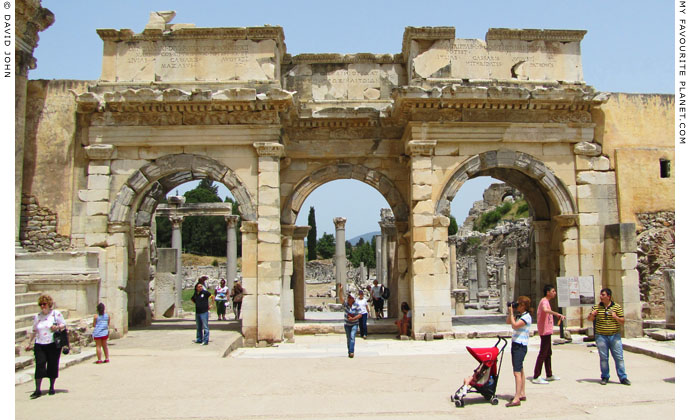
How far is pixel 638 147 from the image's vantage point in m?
14.6

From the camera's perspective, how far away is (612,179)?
14.4 m

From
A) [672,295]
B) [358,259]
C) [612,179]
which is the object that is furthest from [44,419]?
[358,259]

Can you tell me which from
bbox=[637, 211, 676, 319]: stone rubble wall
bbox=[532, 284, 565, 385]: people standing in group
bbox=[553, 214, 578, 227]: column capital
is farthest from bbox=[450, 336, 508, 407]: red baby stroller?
bbox=[637, 211, 676, 319]: stone rubble wall

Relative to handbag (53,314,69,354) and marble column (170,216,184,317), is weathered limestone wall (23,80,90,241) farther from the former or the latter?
marble column (170,216,184,317)

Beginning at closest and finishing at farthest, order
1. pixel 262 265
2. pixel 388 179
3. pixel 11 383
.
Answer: pixel 11 383, pixel 262 265, pixel 388 179

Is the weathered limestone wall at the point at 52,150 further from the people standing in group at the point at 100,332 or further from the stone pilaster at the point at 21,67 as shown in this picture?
the people standing in group at the point at 100,332

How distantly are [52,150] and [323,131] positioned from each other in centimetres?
641

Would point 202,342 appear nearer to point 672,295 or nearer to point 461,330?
point 461,330

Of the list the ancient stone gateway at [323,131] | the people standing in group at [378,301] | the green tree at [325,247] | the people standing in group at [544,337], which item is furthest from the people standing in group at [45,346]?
the green tree at [325,247]

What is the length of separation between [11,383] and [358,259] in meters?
52.1

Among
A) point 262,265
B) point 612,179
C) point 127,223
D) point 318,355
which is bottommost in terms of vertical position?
point 318,355

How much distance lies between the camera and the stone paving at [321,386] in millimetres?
7027

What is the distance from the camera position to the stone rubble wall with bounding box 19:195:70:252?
45.4ft

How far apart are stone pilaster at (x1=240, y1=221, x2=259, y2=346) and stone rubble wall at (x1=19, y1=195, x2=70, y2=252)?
→ 4.11 meters
